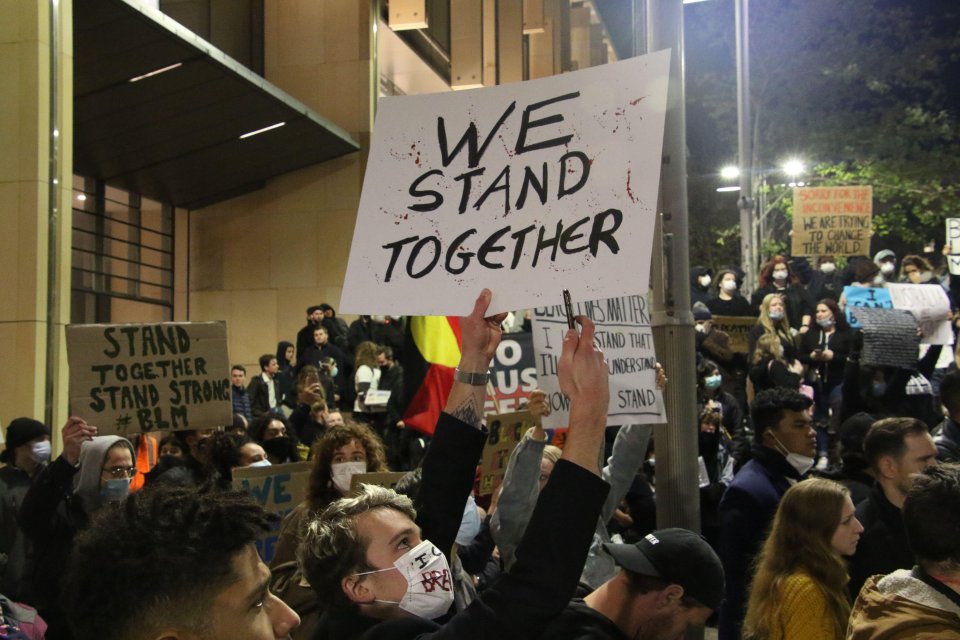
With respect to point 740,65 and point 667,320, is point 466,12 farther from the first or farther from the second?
point 667,320

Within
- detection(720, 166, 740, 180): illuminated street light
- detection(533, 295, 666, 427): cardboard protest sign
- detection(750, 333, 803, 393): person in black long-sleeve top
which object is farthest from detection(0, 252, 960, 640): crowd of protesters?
detection(720, 166, 740, 180): illuminated street light

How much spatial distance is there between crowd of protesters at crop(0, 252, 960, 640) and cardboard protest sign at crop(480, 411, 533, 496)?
2.68ft

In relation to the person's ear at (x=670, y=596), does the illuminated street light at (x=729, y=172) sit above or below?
above

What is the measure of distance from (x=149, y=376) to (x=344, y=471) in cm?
206

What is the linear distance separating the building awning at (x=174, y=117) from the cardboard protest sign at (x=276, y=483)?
27.1 feet

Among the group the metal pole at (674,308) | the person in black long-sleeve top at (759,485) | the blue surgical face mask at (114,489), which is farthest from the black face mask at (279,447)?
the metal pole at (674,308)

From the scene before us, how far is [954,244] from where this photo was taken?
1344 cm

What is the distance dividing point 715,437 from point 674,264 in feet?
14.0

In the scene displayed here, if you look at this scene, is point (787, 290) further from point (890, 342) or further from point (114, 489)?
point (114, 489)

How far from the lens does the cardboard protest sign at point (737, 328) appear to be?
1319 centimetres

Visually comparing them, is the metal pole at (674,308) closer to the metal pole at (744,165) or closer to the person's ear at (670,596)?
the person's ear at (670,596)

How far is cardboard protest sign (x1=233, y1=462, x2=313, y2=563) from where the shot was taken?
21.1ft

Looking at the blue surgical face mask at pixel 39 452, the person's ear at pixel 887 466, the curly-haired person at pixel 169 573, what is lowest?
the blue surgical face mask at pixel 39 452

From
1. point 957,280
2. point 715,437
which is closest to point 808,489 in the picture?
point 715,437
